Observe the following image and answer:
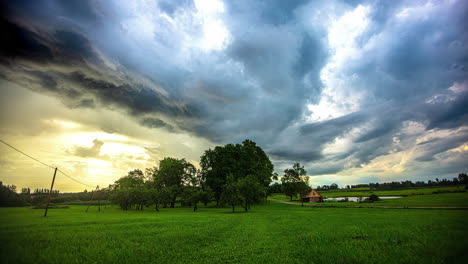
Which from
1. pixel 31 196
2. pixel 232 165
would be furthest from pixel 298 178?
pixel 31 196

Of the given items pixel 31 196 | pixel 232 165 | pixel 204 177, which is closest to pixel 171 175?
pixel 204 177

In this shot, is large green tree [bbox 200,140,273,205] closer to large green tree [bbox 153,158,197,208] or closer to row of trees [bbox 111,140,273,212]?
row of trees [bbox 111,140,273,212]

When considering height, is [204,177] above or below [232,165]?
below

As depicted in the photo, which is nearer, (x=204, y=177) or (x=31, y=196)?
(x=31, y=196)

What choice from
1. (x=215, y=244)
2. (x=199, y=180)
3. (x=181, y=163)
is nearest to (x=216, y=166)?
(x=199, y=180)

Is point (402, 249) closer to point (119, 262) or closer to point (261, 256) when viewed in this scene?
point (261, 256)

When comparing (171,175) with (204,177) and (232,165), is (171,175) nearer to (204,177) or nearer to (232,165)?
(204,177)

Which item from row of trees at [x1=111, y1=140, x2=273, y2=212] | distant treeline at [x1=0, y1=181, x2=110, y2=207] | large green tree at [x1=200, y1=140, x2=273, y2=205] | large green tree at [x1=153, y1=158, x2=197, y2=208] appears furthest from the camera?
large green tree at [x1=153, y1=158, x2=197, y2=208]

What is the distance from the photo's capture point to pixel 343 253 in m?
10.7

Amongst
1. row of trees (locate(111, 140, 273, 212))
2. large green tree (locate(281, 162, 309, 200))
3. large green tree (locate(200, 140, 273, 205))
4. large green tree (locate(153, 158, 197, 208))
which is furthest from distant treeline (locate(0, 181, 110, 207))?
large green tree (locate(281, 162, 309, 200))

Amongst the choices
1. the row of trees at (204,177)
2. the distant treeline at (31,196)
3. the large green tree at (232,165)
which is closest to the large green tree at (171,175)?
the row of trees at (204,177)

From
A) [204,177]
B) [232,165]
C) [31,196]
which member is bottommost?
[31,196]

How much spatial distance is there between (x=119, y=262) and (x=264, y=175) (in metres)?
65.1

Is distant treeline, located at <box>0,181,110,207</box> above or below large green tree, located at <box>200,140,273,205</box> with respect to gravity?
below
